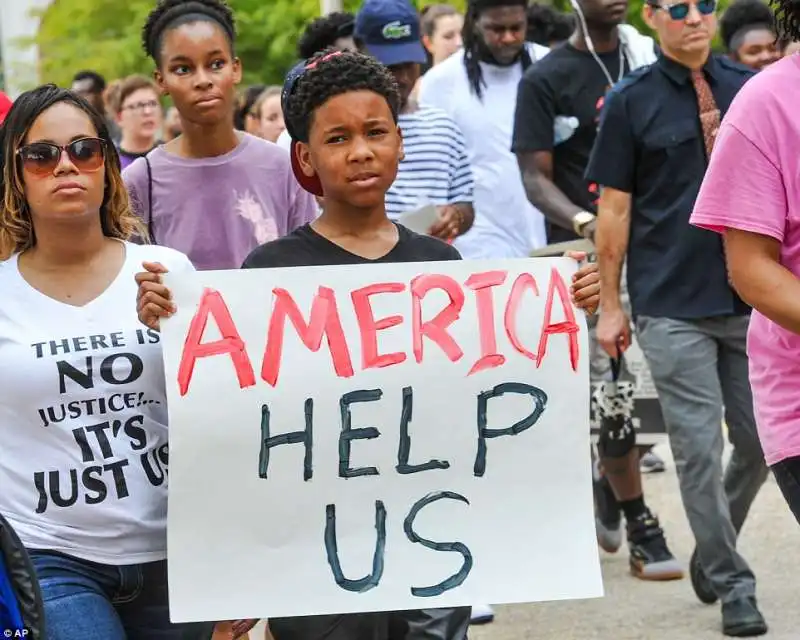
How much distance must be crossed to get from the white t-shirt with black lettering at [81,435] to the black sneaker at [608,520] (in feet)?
12.8

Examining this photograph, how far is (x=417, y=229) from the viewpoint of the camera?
21.5ft

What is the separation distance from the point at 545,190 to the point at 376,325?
3474mm

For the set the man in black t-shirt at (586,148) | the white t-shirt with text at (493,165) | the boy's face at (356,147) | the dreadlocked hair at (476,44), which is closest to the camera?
the boy's face at (356,147)

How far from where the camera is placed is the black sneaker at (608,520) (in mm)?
7770

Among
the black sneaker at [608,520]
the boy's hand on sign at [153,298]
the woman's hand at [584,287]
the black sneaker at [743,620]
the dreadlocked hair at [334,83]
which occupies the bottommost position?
the black sneaker at [608,520]

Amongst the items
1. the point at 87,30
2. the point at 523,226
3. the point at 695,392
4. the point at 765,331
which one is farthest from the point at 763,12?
the point at 87,30

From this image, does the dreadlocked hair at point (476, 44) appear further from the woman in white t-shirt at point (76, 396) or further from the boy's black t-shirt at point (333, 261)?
the woman in white t-shirt at point (76, 396)

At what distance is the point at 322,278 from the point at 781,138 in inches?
41.0

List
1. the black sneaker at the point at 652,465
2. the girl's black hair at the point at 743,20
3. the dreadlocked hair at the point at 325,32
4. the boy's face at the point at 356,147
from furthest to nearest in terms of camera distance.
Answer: the black sneaker at the point at 652,465 < the girl's black hair at the point at 743,20 < the dreadlocked hair at the point at 325,32 < the boy's face at the point at 356,147

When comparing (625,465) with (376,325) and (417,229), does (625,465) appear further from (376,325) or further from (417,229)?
(376,325)

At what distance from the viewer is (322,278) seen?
4.11 meters

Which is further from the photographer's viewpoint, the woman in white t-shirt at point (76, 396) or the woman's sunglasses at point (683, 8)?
the woman's sunglasses at point (683, 8)

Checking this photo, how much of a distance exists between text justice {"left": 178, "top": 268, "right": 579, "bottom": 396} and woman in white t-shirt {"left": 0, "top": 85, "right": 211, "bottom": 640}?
0.60ft

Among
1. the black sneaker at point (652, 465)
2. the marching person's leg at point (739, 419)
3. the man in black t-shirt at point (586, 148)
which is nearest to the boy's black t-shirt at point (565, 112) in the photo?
the man in black t-shirt at point (586, 148)
